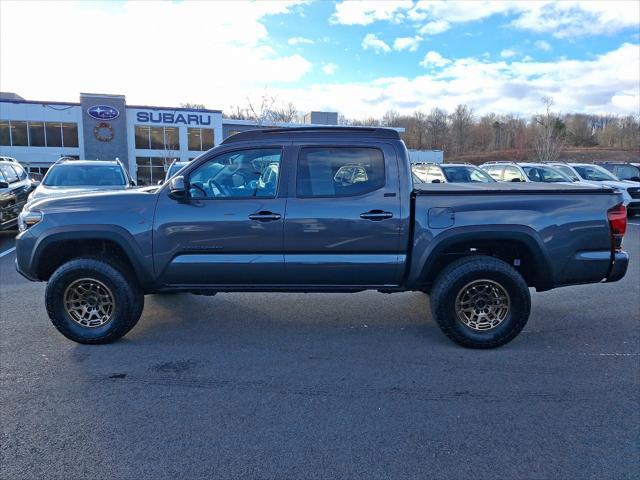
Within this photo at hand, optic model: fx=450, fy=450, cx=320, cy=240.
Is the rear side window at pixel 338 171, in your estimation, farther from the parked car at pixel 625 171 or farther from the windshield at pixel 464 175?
the parked car at pixel 625 171

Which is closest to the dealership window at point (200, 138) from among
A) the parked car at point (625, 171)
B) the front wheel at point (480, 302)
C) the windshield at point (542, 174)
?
the windshield at point (542, 174)

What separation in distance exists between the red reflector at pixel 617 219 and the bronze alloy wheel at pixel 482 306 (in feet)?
4.01

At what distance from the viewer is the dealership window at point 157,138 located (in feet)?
130

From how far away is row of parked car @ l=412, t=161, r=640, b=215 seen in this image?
578 inches

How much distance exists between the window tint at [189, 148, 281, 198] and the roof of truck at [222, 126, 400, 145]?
6.7 inches

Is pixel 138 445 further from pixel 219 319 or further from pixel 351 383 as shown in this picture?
pixel 219 319

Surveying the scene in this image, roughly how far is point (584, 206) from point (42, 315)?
5.97 meters

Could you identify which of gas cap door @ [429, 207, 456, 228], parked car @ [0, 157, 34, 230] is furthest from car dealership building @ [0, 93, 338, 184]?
gas cap door @ [429, 207, 456, 228]

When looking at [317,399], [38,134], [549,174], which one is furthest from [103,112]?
→ [317,399]

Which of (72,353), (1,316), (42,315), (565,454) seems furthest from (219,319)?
(565,454)

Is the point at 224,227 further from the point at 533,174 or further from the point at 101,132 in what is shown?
the point at 101,132

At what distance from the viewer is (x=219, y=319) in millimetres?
5207

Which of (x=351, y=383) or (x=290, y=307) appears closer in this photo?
(x=351, y=383)

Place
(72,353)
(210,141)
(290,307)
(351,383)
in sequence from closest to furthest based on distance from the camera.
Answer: (351,383)
(72,353)
(290,307)
(210,141)
